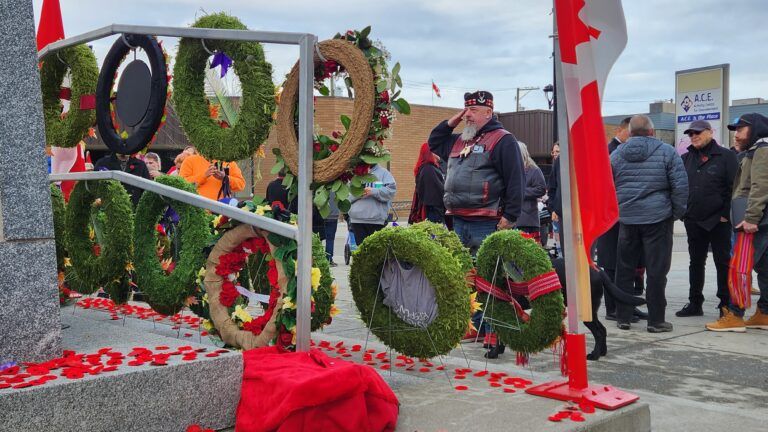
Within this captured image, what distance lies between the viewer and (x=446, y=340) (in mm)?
4750

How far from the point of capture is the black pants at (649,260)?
7250mm

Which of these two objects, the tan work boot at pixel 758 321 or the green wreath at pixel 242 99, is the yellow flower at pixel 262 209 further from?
the tan work boot at pixel 758 321

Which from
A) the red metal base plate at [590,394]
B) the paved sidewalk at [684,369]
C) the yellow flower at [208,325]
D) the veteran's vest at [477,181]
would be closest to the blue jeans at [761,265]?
the paved sidewalk at [684,369]

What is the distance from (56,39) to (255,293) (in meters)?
3.66

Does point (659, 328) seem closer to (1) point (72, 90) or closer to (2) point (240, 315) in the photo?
(2) point (240, 315)

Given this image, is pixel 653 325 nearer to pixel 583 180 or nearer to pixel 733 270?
pixel 733 270

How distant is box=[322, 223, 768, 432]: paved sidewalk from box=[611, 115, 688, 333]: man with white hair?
33 cm

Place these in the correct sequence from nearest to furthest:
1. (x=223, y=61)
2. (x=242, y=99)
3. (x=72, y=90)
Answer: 1. (x=242, y=99)
2. (x=223, y=61)
3. (x=72, y=90)

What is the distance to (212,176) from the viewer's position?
791 cm

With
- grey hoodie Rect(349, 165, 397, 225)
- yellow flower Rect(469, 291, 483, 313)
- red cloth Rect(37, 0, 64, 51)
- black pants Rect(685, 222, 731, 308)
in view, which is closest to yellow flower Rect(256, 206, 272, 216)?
yellow flower Rect(469, 291, 483, 313)

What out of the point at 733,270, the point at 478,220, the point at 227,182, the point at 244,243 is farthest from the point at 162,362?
the point at 733,270

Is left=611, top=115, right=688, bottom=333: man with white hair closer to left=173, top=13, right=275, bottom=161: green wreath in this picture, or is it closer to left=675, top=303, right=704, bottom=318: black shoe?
left=675, top=303, right=704, bottom=318: black shoe

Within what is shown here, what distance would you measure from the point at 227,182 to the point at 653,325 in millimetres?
4211

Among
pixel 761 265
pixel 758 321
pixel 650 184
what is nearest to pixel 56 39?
pixel 650 184
